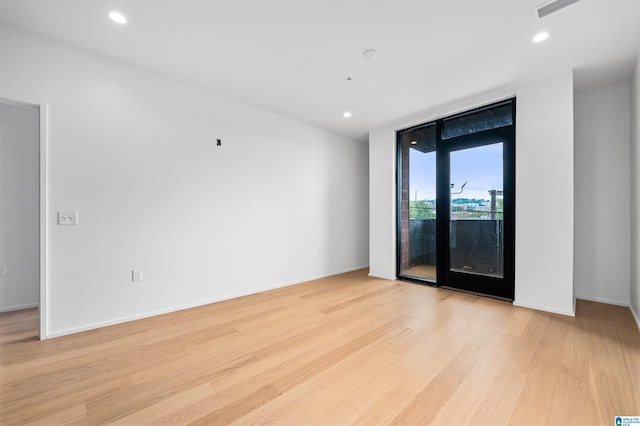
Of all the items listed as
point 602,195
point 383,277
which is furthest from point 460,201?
point 383,277

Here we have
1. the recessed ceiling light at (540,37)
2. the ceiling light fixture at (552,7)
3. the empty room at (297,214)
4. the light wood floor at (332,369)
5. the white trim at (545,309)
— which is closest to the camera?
the light wood floor at (332,369)

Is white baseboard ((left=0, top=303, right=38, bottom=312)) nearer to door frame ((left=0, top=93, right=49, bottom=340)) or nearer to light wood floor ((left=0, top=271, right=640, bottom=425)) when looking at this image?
light wood floor ((left=0, top=271, right=640, bottom=425))

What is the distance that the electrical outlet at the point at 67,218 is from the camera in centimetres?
250

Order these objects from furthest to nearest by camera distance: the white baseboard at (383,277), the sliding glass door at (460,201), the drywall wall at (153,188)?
1. the white baseboard at (383,277)
2. the sliding glass door at (460,201)
3. the drywall wall at (153,188)

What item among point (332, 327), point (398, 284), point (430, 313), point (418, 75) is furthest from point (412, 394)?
point (418, 75)

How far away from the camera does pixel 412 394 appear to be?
165 cm

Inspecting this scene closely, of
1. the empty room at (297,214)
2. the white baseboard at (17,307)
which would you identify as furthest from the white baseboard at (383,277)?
the white baseboard at (17,307)

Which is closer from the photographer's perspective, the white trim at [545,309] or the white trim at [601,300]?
the white trim at [545,309]

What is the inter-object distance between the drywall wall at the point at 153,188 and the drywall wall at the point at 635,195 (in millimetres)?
4088

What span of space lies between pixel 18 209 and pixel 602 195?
761cm

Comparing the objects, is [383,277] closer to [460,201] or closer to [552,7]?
[460,201]

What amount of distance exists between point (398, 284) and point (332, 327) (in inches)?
80.9

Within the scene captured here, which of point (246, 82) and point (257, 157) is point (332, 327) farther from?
point (246, 82)

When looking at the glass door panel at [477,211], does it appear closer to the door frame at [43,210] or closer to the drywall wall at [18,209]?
the door frame at [43,210]
